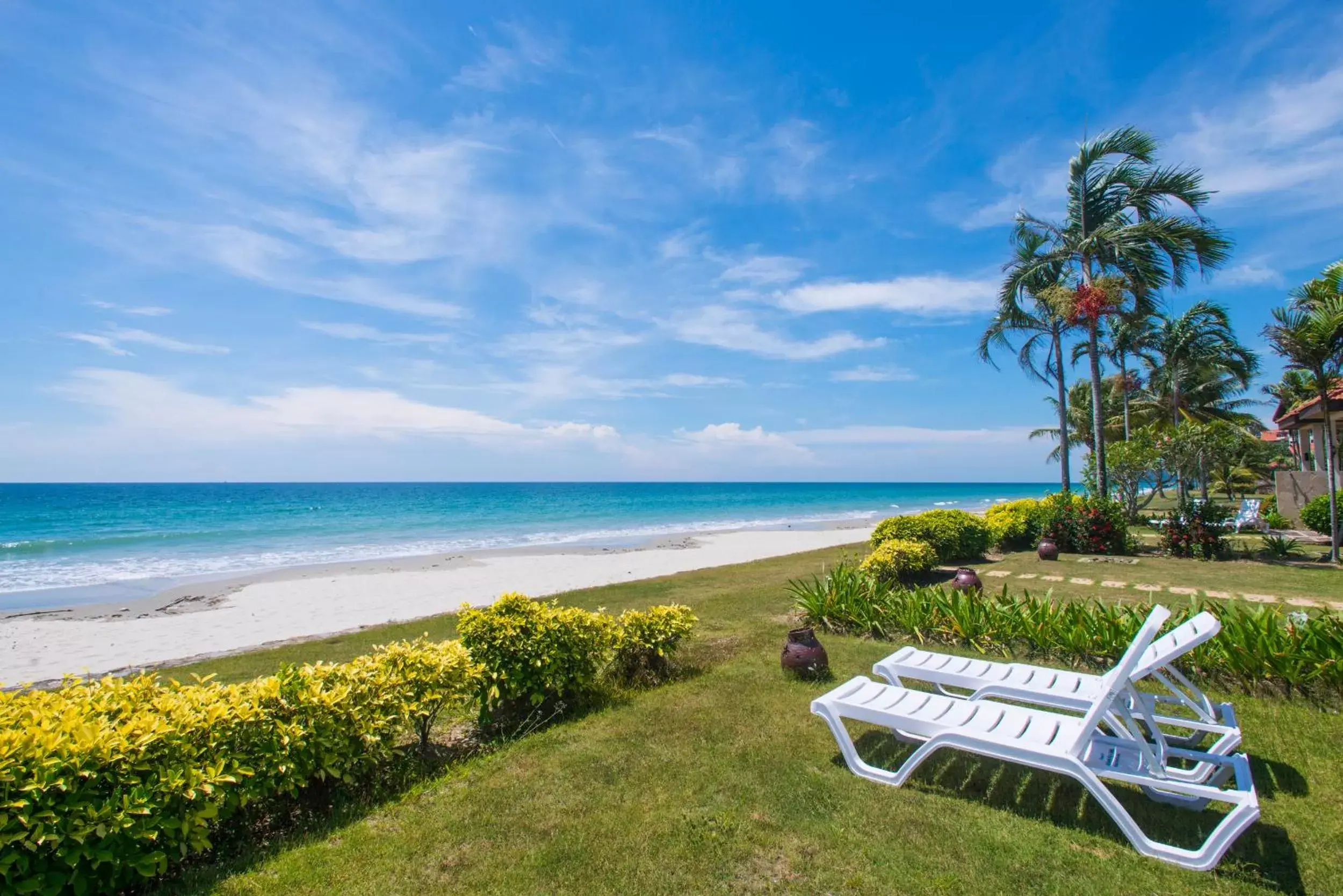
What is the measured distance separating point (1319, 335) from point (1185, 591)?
18.7ft

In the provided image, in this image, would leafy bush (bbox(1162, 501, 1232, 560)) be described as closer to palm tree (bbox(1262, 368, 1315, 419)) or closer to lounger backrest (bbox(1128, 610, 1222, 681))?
palm tree (bbox(1262, 368, 1315, 419))

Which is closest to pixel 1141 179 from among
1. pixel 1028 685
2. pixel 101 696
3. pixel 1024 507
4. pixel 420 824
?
pixel 1024 507

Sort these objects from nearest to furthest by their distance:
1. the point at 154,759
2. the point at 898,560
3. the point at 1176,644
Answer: the point at 154,759, the point at 1176,644, the point at 898,560

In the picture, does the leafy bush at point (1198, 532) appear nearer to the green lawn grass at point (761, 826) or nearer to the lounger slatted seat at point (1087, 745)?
the green lawn grass at point (761, 826)

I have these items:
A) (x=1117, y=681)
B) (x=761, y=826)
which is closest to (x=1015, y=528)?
(x=1117, y=681)

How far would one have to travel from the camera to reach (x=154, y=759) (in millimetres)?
3141

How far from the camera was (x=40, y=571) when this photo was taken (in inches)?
850

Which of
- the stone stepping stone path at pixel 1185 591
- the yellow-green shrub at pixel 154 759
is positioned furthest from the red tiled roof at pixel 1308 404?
the yellow-green shrub at pixel 154 759

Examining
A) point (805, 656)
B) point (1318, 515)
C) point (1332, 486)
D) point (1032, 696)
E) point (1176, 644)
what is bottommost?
point (805, 656)

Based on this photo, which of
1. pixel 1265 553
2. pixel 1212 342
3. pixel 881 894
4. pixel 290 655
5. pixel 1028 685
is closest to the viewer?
pixel 881 894

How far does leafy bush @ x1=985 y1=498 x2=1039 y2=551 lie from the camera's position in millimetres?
15945

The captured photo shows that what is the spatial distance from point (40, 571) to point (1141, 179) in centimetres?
3568

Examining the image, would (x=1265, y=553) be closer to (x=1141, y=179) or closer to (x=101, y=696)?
(x=1141, y=179)

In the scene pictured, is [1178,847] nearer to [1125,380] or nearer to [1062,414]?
[1062,414]
